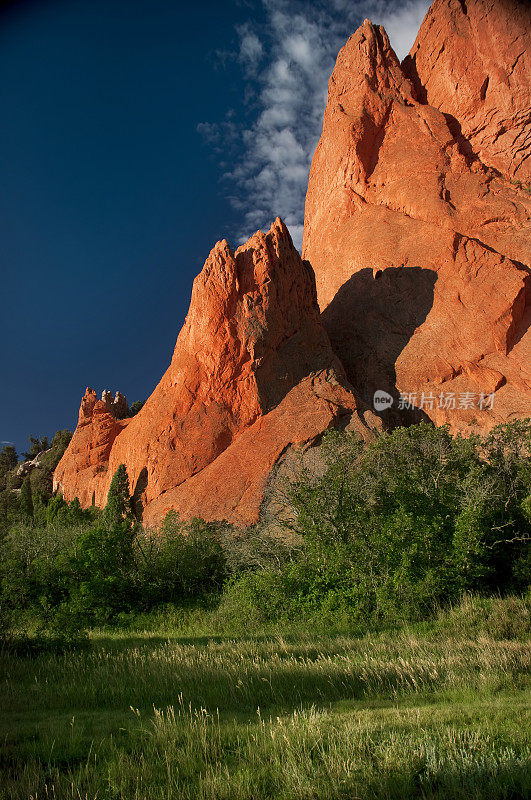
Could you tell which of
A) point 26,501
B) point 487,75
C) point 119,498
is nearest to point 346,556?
point 119,498

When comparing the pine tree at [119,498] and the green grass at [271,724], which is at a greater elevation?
the pine tree at [119,498]

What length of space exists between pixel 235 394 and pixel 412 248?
25669mm

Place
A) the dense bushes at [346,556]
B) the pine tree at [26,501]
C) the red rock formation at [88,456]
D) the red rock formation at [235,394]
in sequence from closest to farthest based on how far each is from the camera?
the dense bushes at [346,556] → the red rock formation at [235,394] → the red rock formation at [88,456] → the pine tree at [26,501]

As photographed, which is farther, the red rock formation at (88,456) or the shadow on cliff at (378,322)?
the shadow on cliff at (378,322)

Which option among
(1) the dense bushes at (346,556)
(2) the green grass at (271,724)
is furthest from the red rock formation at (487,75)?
(2) the green grass at (271,724)

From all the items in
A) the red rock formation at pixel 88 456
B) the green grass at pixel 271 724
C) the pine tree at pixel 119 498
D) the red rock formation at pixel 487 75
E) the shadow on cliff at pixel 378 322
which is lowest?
the green grass at pixel 271 724

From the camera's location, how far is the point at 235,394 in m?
30.8

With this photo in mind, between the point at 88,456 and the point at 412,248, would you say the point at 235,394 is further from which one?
the point at 412,248

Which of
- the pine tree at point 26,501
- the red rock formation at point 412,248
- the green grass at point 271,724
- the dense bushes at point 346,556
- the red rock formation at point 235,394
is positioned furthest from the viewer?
the pine tree at point 26,501

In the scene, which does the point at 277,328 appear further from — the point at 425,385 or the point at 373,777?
the point at 373,777

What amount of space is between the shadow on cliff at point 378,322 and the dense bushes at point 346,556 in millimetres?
19067

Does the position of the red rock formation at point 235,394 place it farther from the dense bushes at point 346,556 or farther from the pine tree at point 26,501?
the pine tree at point 26,501

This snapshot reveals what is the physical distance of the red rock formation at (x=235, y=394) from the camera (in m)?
27.5

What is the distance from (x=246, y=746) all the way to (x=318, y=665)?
3.38 metres
